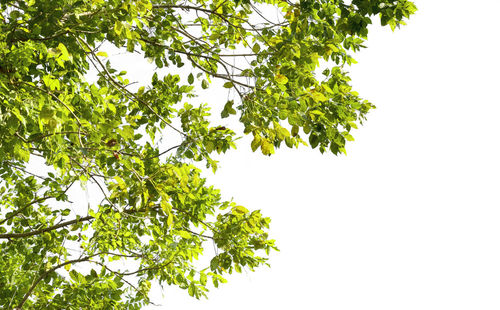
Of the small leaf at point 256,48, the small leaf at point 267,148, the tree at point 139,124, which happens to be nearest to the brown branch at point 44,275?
the tree at point 139,124

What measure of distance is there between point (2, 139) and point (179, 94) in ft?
11.7

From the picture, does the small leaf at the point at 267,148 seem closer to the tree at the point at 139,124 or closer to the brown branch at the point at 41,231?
the tree at the point at 139,124

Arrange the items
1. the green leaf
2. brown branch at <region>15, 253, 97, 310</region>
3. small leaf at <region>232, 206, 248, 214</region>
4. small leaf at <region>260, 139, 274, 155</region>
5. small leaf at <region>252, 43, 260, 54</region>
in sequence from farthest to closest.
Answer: brown branch at <region>15, 253, 97, 310</region> → small leaf at <region>252, 43, 260, 54</region> → small leaf at <region>232, 206, 248, 214</region> → small leaf at <region>260, 139, 274, 155</region> → the green leaf

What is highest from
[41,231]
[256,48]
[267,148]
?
[256,48]

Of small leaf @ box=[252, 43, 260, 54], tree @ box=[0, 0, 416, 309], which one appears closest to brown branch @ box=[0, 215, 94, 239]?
tree @ box=[0, 0, 416, 309]

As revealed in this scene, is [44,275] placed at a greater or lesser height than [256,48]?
lesser

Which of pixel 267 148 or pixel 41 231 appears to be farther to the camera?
pixel 41 231

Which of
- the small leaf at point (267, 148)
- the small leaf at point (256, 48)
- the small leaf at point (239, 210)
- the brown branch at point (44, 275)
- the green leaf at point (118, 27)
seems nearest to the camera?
the green leaf at point (118, 27)

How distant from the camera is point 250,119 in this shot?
195 inches

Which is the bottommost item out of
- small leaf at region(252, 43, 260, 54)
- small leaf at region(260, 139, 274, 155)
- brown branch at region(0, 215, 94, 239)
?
small leaf at region(260, 139, 274, 155)

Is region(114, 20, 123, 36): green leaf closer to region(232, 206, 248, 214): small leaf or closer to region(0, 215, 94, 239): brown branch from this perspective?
region(232, 206, 248, 214): small leaf

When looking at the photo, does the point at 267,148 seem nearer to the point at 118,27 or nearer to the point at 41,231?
the point at 118,27

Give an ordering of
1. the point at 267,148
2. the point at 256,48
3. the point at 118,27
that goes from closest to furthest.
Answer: the point at 118,27 → the point at 267,148 → the point at 256,48

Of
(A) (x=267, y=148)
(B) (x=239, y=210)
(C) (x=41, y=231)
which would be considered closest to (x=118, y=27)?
(A) (x=267, y=148)
